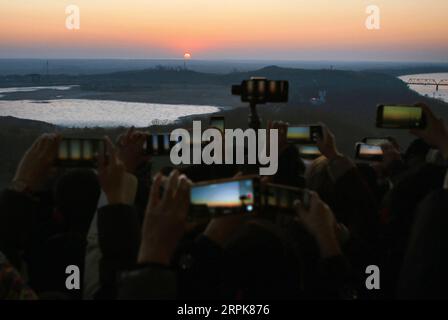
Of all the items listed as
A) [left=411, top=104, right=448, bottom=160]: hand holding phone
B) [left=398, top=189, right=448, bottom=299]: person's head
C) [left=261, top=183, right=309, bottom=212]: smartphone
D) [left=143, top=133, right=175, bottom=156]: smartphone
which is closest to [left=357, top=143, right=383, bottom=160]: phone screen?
[left=411, top=104, right=448, bottom=160]: hand holding phone

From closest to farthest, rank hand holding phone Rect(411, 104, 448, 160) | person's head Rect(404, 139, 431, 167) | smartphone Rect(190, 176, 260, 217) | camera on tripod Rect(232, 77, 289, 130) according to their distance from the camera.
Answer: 1. smartphone Rect(190, 176, 260, 217)
2. hand holding phone Rect(411, 104, 448, 160)
3. camera on tripod Rect(232, 77, 289, 130)
4. person's head Rect(404, 139, 431, 167)

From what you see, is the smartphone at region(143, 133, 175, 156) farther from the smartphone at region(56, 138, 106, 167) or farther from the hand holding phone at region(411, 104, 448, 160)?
the hand holding phone at region(411, 104, 448, 160)

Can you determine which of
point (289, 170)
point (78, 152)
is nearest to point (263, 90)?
point (289, 170)

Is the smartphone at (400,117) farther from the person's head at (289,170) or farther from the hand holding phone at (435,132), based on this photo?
the person's head at (289,170)

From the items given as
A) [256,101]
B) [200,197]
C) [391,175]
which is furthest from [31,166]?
[391,175]

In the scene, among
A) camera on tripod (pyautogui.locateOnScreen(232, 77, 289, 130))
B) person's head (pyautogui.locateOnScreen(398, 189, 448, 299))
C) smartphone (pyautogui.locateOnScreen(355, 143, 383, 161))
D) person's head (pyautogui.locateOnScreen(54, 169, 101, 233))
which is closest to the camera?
person's head (pyautogui.locateOnScreen(398, 189, 448, 299))
